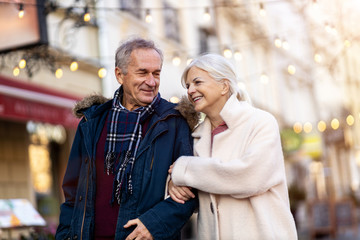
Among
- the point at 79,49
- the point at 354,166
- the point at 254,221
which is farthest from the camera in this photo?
the point at 354,166

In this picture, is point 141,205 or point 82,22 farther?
point 82,22

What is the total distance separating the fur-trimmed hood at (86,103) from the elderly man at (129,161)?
6 cm

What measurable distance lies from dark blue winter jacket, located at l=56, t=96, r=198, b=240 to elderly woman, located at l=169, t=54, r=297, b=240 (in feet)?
0.30

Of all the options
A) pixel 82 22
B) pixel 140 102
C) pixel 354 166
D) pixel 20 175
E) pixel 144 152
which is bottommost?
pixel 354 166

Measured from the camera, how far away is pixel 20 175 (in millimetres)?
11133

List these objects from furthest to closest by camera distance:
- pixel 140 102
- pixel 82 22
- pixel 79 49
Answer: pixel 79 49 < pixel 82 22 < pixel 140 102

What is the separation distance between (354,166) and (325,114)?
6.33 meters

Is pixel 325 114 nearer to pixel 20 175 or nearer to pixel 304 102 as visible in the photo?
pixel 304 102

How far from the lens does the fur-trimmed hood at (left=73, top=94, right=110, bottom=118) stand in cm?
395

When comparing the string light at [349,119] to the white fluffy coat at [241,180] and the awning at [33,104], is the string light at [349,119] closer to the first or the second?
the awning at [33,104]

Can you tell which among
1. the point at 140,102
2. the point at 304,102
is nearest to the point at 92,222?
the point at 140,102

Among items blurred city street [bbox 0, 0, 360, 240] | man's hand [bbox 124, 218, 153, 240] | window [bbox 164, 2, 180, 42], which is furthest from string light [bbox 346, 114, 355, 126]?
man's hand [bbox 124, 218, 153, 240]

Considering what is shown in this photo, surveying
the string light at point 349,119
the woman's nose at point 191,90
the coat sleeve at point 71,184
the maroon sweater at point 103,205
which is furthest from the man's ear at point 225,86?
the string light at point 349,119

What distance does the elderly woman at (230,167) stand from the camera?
131 inches
